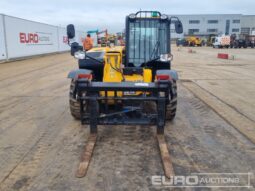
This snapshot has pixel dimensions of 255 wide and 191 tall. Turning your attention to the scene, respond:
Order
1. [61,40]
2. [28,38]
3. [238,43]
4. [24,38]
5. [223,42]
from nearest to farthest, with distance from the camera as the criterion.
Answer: [24,38]
[28,38]
[61,40]
[223,42]
[238,43]

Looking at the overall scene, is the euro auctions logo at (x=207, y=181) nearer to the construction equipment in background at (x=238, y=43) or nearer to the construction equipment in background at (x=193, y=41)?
the construction equipment in background at (x=238, y=43)

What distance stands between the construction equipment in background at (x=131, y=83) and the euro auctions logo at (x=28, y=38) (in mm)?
18020

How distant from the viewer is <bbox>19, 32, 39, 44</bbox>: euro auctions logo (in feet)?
73.3

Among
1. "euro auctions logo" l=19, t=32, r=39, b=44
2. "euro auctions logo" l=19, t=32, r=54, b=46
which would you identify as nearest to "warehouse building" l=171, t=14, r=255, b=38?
"euro auctions logo" l=19, t=32, r=54, b=46

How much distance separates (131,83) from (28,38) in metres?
21.0

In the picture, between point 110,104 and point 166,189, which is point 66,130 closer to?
point 110,104

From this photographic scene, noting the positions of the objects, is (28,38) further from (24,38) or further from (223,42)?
(223,42)

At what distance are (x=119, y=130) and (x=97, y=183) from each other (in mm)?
1970

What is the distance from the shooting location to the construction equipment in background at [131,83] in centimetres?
479

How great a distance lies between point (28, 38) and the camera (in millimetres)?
23609

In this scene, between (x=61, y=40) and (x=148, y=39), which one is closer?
(x=148, y=39)

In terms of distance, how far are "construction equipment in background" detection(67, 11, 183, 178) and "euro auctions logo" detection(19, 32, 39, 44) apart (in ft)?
59.1

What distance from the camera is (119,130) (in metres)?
5.52

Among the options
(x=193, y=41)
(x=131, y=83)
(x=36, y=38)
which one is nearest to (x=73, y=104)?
(x=131, y=83)
